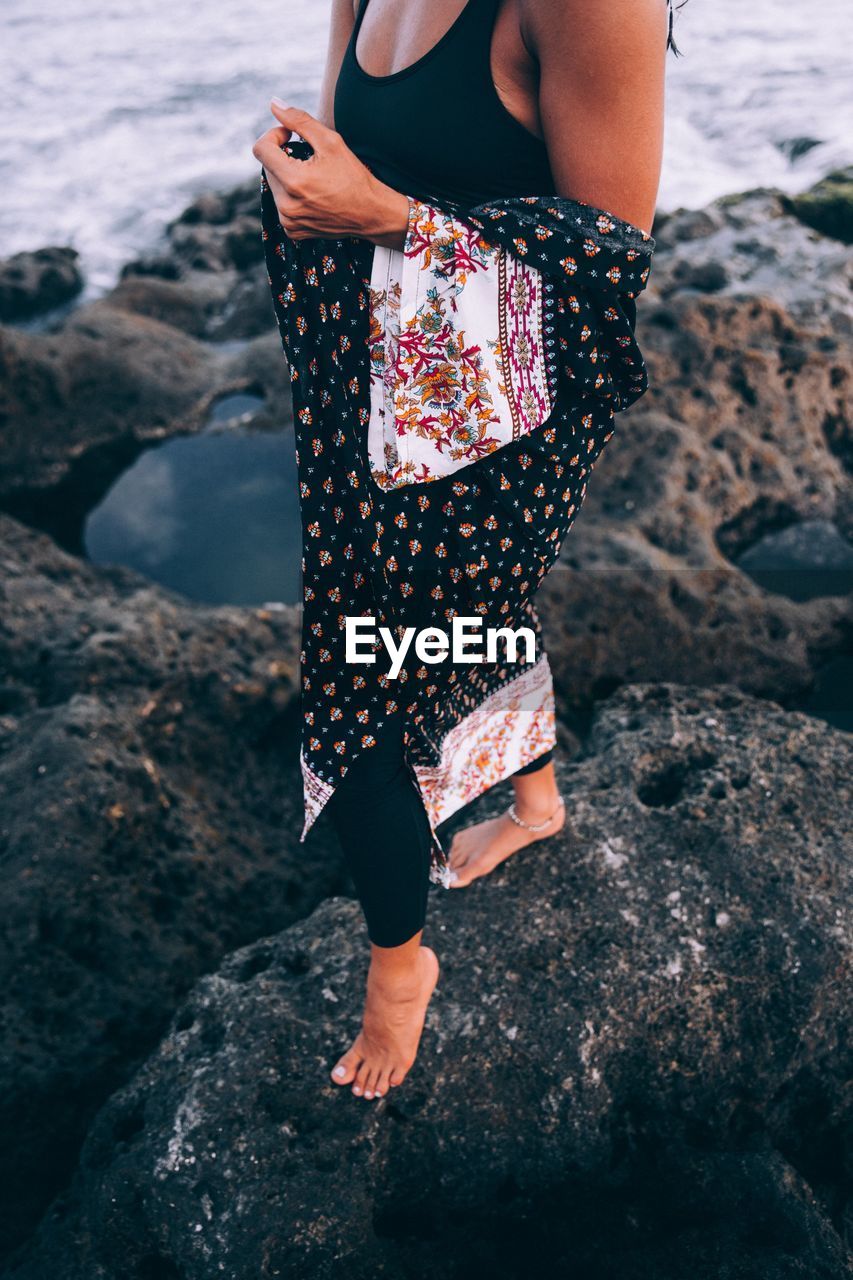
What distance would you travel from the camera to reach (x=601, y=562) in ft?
9.95

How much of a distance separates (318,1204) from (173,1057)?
401mm

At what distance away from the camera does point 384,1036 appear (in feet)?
5.91

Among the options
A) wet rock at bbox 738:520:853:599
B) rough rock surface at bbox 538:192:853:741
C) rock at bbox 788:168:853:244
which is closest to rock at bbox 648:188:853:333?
rough rock surface at bbox 538:192:853:741

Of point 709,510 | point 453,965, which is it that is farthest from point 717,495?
point 453,965

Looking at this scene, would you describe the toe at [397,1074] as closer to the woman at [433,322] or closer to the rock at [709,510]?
the woman at [433,322]

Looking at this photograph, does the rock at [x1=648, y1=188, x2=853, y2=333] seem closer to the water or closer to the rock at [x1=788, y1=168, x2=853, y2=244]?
the rock at [x1=788, y1=168, x2=853, y2=244]

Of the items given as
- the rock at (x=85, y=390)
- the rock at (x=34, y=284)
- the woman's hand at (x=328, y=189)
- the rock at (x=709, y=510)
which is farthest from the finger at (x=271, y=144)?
the rock at (x=34, y=284)

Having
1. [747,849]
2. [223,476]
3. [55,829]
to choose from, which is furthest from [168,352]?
[747,849]

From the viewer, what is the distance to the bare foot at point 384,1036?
180 cm

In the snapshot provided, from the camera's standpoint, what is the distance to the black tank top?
1278 millimetres

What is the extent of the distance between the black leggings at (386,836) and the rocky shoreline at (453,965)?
1.09 ft

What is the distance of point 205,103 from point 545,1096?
14.9 m

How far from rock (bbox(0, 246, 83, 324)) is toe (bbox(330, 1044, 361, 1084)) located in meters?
5.69

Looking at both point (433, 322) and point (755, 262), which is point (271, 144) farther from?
point (755, 262)
